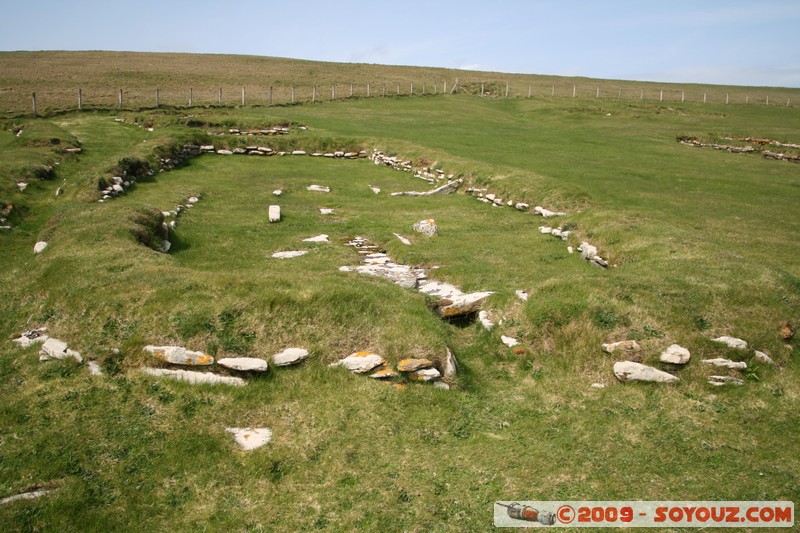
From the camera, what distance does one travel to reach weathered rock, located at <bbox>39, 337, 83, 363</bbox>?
29.0ft

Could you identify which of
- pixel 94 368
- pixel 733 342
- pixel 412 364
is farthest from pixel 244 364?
pixel 733 342

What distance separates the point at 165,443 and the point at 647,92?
12321 centimetres

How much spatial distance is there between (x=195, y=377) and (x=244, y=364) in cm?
78

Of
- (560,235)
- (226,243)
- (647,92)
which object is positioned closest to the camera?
(226,243)

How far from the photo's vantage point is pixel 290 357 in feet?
29.7

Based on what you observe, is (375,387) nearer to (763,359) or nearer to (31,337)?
(31,337)

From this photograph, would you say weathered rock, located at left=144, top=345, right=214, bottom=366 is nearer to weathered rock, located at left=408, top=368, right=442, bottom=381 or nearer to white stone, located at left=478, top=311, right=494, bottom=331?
weathered rock, located at left=408, top=368, right=442, bottom=381

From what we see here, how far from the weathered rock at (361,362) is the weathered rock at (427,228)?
32.7 feet

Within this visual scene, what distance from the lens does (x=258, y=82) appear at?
90.3 meters

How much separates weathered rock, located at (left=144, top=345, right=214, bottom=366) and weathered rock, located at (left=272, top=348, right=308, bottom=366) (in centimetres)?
104

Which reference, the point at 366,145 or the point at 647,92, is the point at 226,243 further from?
the point at 647,92

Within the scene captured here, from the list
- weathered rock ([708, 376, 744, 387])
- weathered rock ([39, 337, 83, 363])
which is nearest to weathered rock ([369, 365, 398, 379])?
weathered rock ([39, 337, 83, 363])

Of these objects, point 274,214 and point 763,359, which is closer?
point 763,359

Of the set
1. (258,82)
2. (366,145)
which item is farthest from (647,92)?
(366,145)
